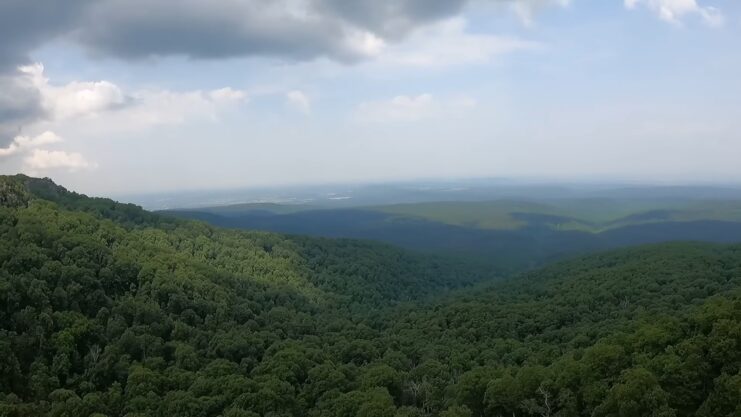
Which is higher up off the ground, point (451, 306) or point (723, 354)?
point (723, 354)

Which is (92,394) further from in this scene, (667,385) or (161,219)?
(161,219)

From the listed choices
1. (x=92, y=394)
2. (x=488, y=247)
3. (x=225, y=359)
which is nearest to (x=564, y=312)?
(x=225, y=359)

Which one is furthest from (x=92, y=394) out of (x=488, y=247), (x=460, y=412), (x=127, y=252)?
(x=488, y=247)

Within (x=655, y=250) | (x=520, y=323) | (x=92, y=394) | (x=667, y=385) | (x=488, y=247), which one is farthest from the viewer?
(x=488, y=247)

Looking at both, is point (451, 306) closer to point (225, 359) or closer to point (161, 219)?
point (225, 359)

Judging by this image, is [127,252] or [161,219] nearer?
[127,252]

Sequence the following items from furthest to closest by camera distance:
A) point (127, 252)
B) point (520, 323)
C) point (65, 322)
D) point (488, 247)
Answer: point (488, 247), point (127, 252), point (520, 323), point (65, 322)
